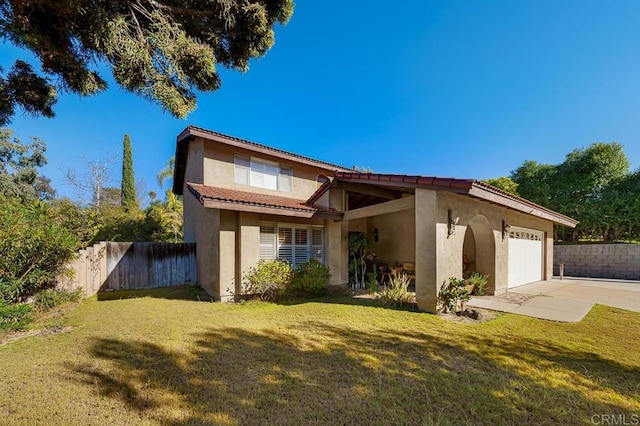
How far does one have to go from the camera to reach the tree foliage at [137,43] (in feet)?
16.1

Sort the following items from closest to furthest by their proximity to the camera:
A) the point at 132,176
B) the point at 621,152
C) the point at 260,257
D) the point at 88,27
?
the point at 88,27
the point at 260,257
the point at 621,152
the point at 132,176

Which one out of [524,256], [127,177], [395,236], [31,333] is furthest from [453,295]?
[127,177]

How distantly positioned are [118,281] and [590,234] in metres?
34.5

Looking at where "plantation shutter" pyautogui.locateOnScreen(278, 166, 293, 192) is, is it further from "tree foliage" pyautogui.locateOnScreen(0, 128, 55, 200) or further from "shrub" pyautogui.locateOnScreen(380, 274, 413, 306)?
"tree foliage" pyautogui.locateOnScreen(0, 128, 55, 200)

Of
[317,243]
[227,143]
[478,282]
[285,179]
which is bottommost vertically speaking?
[478,282]

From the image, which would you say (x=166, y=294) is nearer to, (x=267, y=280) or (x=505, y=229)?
(x=267, y=280)

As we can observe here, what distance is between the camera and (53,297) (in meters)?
9.31

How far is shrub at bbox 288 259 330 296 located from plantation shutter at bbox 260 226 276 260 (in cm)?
148

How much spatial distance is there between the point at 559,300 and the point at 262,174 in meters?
14.0

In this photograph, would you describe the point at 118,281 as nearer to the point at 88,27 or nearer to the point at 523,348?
the point at 88,27

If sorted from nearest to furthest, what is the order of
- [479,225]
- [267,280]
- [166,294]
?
[267,280] → [166,294] → [479,225]

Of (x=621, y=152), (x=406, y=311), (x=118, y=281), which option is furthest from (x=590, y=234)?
(x=118, y=281)

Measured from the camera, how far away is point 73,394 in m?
4.15

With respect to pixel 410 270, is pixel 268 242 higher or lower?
higher
